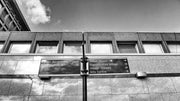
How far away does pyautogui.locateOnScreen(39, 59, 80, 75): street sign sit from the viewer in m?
7.89

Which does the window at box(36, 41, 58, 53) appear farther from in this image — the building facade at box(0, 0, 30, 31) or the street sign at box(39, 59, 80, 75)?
the building facade at box(0, 0, 30, 31)

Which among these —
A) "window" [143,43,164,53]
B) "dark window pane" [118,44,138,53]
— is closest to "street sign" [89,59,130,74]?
"dark window pane" [118,44,138,53]

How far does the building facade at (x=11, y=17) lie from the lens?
17281mm

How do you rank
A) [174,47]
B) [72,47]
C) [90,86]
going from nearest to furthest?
1. [90,86]
2. [72,47]
3. [174,47]

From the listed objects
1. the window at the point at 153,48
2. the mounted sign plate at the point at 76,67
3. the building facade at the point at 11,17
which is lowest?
the mounted sign plate at the point at 76,67

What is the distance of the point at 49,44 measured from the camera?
991 centimetres

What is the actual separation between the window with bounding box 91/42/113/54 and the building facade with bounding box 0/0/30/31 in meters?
13.8

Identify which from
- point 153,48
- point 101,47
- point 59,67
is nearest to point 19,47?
point 59,67

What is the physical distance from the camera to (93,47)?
9.79m

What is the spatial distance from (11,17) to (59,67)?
16382 millimetres

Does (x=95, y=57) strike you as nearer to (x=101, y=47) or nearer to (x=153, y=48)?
(x=101, y=47)

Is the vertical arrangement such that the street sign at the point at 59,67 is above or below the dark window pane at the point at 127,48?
below

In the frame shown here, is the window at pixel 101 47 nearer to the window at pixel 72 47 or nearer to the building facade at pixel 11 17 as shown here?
the window at pixel 72 47

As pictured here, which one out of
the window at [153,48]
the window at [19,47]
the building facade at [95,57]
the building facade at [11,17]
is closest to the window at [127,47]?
the building facade at [95,57]
